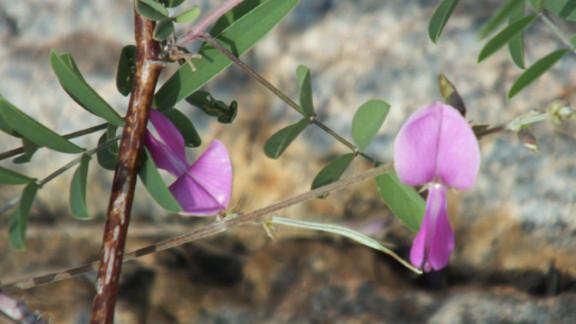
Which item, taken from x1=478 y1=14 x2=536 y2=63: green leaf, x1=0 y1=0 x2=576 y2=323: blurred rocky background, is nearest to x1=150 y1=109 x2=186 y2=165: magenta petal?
x1=478 y1=14 x2=536 y2=63: green leaf

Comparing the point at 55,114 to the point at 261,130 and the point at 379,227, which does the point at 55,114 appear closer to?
the point at 261,130

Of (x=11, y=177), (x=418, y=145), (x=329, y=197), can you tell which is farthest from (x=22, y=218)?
(x=329, y=197)

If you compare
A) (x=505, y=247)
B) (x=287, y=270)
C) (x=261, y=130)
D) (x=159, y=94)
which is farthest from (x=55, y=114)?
(x=505, y=247)

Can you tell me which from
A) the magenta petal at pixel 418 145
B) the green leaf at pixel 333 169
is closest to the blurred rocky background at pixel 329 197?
the green leaf at pixel 333 169

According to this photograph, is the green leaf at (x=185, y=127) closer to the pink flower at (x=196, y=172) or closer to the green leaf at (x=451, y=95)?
the pink flower at (x=196, y=172)

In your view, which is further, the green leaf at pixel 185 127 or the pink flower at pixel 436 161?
the green leaf at pixel 185 127

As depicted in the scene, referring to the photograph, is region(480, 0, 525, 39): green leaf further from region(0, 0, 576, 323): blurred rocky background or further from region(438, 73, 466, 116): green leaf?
region(0, 0, 576, 323): blurred rocky background
